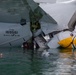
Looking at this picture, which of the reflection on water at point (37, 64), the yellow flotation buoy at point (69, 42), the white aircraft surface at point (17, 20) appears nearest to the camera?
the reflection on water at point (37, 64)

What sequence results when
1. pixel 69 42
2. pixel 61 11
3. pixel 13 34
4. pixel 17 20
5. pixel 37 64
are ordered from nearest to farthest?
1. pixel 37 64
2. pixel 69 42
3. pixel 13 34
4. pixel 17 20
5. pixel 61 11

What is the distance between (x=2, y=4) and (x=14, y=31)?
1.75 meters

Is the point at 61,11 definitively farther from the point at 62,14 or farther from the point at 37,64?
the point at 37,64

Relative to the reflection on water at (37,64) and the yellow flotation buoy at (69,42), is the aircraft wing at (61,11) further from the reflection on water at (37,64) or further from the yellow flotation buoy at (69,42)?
A: the reflection on water at (37,64)

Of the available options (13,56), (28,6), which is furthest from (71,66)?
(28,6)

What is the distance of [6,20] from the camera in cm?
2370

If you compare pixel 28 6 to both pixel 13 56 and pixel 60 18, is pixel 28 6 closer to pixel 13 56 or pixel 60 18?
pixel 60 18

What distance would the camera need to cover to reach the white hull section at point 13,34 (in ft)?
76.5

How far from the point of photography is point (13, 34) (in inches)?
921

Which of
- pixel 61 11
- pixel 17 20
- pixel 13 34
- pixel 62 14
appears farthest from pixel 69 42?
pixel 17 20

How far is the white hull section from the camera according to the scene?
23312mm

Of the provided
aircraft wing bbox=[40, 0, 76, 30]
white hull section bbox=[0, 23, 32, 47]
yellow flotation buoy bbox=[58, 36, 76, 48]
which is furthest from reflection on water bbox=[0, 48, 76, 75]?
aircraft wing bbox=[40, 0, 76, 30]

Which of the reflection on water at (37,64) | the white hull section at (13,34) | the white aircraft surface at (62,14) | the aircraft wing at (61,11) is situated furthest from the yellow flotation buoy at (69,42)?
the reflection on water at (37,64)

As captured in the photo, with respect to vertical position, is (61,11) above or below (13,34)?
above
